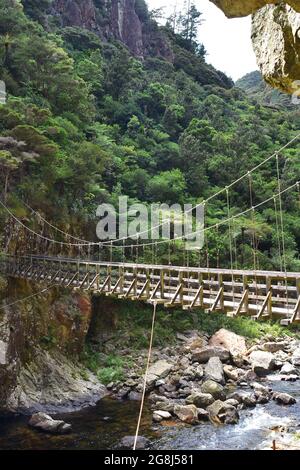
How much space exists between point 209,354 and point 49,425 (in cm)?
655

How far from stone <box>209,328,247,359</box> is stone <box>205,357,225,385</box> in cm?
159

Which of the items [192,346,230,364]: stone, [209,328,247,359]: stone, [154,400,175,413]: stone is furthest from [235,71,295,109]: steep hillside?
[154,400,175,413]: stone

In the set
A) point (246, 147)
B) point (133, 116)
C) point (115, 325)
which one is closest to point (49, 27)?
point (133, 116)

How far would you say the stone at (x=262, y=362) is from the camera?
44.4ft

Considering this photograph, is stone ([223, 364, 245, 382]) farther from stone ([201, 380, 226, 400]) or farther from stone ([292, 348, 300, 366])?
stone ([292, 348, 300, 366])

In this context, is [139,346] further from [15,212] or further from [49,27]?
[49,27]

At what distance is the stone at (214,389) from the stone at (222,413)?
0.77m

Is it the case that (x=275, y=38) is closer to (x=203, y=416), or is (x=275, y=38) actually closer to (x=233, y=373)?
(x=203, y=416)

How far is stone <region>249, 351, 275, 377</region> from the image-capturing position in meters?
13.5

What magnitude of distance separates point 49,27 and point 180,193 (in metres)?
15.7

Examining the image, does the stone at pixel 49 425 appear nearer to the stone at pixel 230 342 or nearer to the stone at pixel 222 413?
the stone at pixel 222 413

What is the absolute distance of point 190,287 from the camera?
10.1 meters

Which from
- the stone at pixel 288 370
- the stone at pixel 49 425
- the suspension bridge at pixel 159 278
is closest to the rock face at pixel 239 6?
the suspension bridge at pixel 159 278

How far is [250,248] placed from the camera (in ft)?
64.7
